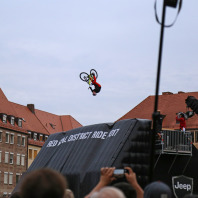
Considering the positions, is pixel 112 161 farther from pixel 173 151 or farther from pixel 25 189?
pixel 25 189

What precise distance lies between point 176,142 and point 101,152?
124 inches

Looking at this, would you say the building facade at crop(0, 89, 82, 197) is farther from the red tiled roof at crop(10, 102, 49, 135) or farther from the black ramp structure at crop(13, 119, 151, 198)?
the black ramp structure at crop(13, 119, 151, 198)

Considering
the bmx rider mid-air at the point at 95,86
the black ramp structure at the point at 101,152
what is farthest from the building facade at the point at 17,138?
the black ramp structure at the point at 101,152

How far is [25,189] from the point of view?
366 cm

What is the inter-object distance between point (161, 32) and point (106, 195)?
4.91 meters

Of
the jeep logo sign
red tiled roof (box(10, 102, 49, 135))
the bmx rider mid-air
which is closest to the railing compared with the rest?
the jeep logo sign

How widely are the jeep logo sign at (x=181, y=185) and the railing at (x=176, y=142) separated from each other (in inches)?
36.3

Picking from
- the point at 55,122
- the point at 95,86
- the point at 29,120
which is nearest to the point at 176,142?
the point at 95,86

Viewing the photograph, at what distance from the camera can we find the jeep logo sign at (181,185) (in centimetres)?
2203

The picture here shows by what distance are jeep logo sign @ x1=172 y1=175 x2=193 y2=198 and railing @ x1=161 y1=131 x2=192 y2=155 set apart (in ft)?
3.02

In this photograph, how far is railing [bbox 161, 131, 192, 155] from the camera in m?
22.4

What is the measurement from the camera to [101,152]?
21.1 meters

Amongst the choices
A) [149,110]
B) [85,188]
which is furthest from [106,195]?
[149,110]

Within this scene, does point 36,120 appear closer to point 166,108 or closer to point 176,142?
point 166,108
